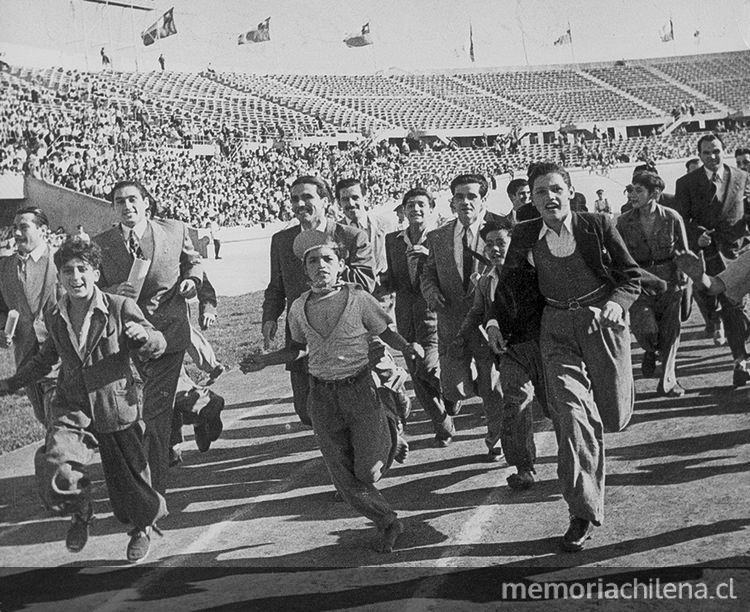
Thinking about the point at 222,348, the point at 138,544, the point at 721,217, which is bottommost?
the point at 138,544

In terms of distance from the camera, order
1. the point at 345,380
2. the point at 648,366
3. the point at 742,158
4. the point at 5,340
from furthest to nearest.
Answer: the point at 648,366
the point at 742,158
the point at 5,340
the point at 345,380

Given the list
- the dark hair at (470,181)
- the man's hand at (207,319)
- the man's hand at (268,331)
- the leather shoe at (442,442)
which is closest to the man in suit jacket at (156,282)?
the man's hand at (207,319)

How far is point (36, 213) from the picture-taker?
402cm

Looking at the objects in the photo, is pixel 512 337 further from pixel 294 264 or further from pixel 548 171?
pixel 294 264

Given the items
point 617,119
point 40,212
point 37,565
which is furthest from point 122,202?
point 617,119

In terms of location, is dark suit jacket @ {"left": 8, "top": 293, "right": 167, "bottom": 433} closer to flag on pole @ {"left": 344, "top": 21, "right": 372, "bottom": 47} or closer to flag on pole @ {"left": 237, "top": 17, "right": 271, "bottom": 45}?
flag on pole @ {"left": 237, "top": 17, "right": 271, "bottom": 45}

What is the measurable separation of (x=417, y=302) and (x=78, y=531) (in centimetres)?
215

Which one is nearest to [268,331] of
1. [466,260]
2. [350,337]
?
[350,337]

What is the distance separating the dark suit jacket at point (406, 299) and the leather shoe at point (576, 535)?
6.10 feet

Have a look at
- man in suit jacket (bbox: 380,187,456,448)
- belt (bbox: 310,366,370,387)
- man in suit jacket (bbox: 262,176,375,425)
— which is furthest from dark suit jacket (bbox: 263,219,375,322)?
belt (bbox: 310,366,370,387)

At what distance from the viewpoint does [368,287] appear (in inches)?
177

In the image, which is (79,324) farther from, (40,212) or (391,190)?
(391,190)

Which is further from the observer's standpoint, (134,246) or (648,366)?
(648,366)

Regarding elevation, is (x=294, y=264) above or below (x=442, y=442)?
above
